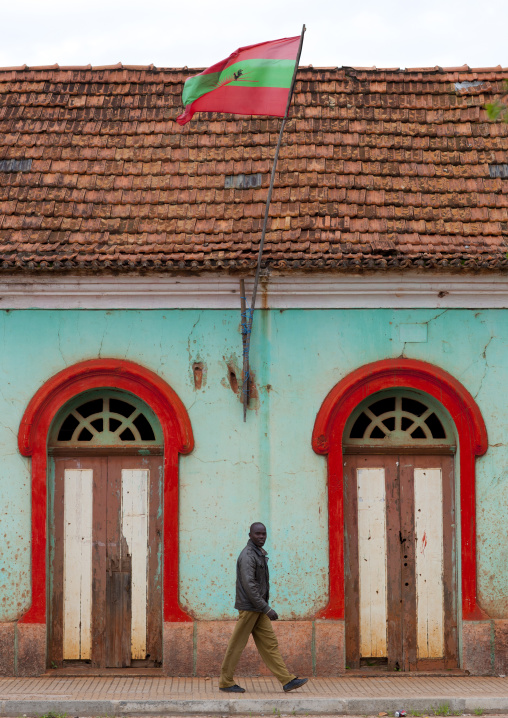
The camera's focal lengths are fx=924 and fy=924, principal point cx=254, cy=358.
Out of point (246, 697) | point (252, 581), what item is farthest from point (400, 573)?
point (246, 697)

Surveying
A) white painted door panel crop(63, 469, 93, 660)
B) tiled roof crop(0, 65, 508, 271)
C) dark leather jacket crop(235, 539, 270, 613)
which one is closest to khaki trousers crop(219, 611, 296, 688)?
dark leather jacket crop(235, 539, 270, 613)

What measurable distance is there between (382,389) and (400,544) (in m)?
1.65

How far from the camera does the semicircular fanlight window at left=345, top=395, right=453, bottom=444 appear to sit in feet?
32.3

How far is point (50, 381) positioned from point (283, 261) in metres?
2.72

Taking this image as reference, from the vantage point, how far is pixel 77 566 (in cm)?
973

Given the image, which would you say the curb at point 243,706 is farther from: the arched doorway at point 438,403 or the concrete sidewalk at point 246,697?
the arched doorway at point 438,403

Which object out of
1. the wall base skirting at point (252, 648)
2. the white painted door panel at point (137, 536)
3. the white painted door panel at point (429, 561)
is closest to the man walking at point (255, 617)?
the wall base skirting at point (252, 648)

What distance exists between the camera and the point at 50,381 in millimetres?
9602

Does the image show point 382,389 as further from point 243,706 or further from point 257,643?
point 243,706

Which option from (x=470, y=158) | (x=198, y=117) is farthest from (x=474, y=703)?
(x=198, y=117)

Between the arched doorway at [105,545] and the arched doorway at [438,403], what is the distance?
1803mm

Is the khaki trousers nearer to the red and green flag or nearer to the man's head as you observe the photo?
the man's head

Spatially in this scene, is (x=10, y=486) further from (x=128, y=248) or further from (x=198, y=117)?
(x=198, y=117)

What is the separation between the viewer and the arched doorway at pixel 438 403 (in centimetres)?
944
